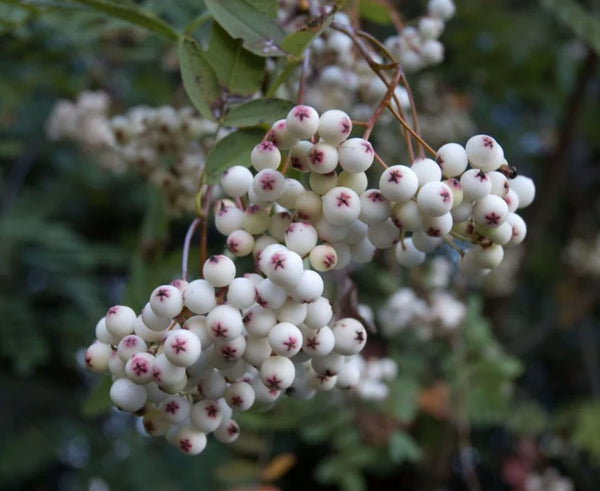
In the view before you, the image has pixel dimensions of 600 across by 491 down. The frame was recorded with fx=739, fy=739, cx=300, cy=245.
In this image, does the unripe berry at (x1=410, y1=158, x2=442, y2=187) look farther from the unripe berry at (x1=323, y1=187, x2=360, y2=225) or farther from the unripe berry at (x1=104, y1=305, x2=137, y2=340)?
the unripe berry at (x1=104, y1=305, x2=137, y2=340)

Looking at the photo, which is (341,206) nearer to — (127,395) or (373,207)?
(373,207)

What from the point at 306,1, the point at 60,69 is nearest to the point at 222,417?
the point at 306,1

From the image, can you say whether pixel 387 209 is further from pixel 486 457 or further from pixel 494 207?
pixel 486 457

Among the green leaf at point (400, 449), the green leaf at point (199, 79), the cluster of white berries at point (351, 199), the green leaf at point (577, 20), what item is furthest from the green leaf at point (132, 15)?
the green leaf at point (400, 449)

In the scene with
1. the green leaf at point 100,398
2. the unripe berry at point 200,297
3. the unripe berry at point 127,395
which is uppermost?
the unripe berry at point 200,297

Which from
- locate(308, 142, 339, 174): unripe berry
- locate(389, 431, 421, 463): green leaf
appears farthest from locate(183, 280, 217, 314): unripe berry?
locate(389, 431, 421, 463): green leaf

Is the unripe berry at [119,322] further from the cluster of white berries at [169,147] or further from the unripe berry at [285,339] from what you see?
the cluster of white berries at [169,147]

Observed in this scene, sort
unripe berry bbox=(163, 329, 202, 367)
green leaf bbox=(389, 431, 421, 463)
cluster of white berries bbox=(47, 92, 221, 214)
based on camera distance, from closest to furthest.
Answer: unripe berry bbox=(163, 329, 202, 367), cluster of white berries bbox=(47, 92, 221, 214), green leaf bbox=(389, 431, 421, 463)
